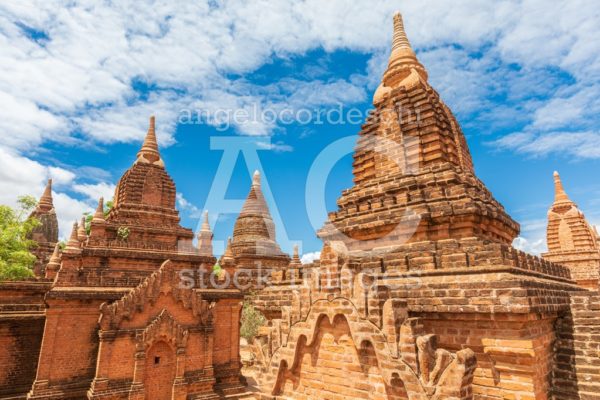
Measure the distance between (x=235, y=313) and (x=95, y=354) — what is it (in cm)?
731

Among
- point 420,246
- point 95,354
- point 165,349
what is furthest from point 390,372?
point 95,354

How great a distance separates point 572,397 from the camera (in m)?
6.99

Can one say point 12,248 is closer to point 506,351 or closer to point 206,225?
point 206,225

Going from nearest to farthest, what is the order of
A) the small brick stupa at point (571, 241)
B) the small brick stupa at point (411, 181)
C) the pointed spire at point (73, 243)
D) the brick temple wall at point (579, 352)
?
the brick temple wall at point (579, 352)
the small brick stupa at point (411, 181)
the pointed spire at point (73, 243)
the small brick stupa at point (571, 241)

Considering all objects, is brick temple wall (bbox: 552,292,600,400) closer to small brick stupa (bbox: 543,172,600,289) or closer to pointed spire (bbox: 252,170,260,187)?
small brick stupa (bbox: 543,172,600,289)

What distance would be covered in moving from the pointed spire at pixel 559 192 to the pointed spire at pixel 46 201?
162ft

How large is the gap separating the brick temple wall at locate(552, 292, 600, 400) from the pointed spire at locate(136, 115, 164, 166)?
26.1 m

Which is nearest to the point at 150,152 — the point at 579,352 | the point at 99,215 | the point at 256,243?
the point at 99,215

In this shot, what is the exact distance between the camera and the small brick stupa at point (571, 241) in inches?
Result: 1040

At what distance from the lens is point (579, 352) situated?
7.47m

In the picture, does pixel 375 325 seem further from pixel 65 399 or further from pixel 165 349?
pixel 65 399

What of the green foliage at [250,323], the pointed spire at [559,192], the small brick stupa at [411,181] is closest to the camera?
the small brick stupa at [411,181]

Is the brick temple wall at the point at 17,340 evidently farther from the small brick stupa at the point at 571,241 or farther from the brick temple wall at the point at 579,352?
the small brick stupa at the point at 571,241

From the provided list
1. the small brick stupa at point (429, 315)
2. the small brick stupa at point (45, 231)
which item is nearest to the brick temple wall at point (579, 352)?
the small brick stupa at point (429, 315)
